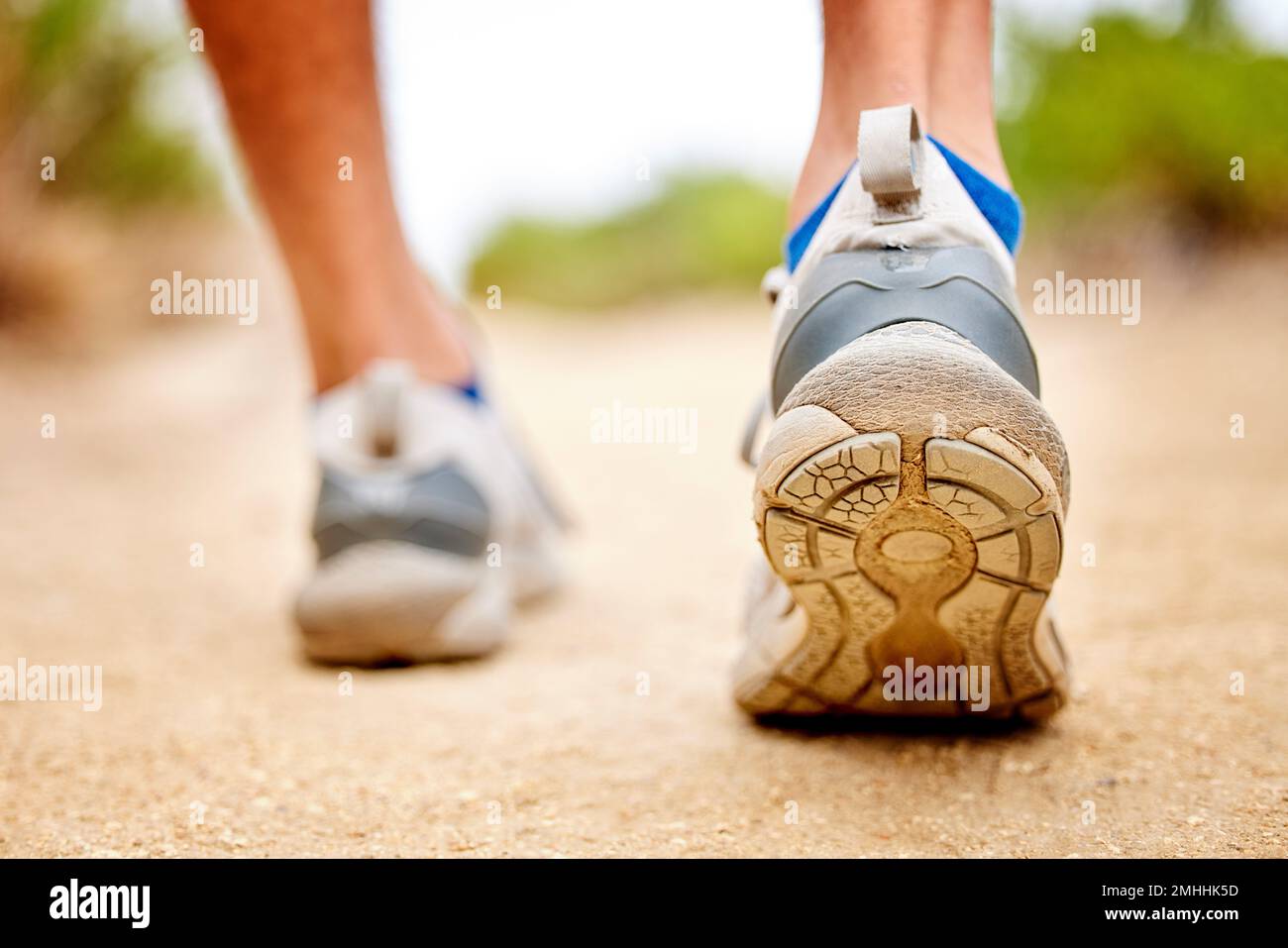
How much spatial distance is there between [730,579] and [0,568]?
94 cm

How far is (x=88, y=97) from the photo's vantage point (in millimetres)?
3256

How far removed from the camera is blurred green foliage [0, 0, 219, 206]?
3.03 m

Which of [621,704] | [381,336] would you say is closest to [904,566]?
[621,704]

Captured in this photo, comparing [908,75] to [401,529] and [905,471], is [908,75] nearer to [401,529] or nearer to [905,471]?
[905,471]

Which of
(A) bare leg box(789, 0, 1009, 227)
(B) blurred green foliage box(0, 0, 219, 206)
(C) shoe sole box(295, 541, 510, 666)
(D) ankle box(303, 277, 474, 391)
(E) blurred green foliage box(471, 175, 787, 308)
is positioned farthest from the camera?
(E) blurred green foliage box(471, 175, 787, 308)

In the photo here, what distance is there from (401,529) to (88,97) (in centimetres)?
287

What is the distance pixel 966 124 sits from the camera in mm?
755

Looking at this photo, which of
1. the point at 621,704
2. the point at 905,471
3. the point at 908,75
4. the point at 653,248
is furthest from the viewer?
the point at 653,248

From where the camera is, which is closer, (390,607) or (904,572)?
(904,572)

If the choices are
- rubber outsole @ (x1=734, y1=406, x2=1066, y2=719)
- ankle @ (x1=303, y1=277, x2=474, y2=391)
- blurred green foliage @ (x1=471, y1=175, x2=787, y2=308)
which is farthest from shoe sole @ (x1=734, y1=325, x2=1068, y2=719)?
blurred green foliage @ (x1=471, y1=175, x2=787, y2=308)

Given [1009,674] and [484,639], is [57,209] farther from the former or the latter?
[1009,674]

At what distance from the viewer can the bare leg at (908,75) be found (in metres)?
0.73

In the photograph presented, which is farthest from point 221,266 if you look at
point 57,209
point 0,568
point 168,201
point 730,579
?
point 730,579

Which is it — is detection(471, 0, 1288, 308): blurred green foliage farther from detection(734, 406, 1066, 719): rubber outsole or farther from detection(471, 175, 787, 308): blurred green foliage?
detection(734, 406, 1066, 719): rubber outsole
